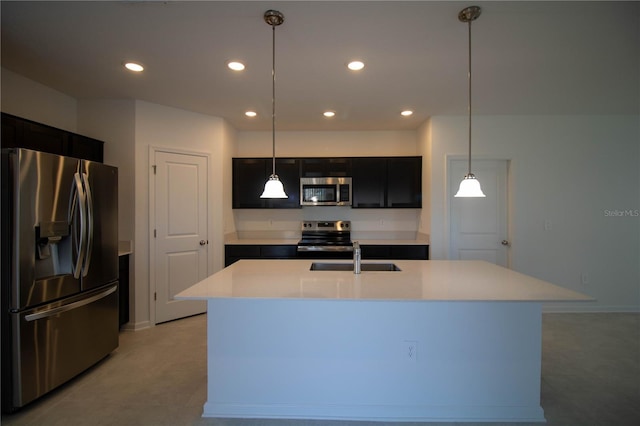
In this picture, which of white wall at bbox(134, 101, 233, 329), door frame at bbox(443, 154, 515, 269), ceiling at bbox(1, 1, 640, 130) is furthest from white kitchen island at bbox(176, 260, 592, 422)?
door frame at bbox(443, 154, 515, 269)

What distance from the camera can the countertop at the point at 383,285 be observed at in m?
1.70

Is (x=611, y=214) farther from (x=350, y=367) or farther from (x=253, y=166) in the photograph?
(x=253, y=166)

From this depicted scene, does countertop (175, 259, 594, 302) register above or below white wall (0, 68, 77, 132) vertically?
below

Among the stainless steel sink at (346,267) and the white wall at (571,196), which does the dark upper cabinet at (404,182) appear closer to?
the white wall at (571,196)

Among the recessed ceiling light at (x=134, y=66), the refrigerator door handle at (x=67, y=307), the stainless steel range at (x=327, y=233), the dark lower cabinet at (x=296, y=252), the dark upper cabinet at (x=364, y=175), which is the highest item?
the recessed ceiling light at (x=134, y=66)

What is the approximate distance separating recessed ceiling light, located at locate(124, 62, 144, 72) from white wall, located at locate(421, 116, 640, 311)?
3282 millimetres

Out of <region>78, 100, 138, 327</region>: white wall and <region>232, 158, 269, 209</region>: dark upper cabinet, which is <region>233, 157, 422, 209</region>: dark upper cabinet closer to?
<region>232, 158, 269, 209</region>: dark upper cabinet

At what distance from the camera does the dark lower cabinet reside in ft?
13.0

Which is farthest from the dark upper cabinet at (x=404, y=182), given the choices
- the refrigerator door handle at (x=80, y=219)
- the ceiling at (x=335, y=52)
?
the refrigerator door handle at (x=80, y=219)

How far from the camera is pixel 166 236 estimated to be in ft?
11.6

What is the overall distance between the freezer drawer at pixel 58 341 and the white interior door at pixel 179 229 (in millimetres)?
868

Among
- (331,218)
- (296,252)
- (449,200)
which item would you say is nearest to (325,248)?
(296,252)

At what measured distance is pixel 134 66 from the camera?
2.54 m

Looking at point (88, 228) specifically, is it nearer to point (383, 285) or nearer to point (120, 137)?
point (120, 137)
